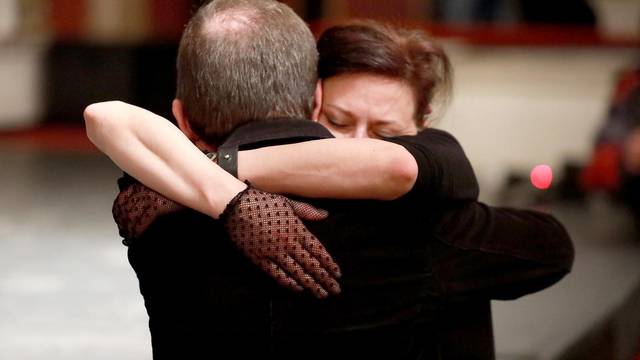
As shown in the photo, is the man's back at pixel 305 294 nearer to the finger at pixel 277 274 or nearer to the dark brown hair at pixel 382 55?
the finger at pixel 277 274

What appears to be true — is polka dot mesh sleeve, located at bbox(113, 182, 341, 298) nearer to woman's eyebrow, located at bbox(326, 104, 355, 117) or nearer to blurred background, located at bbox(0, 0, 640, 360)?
woman's eyebrow, located at bbox(326, 104, 355, 117)

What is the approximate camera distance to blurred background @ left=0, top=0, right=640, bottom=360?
3.46 m

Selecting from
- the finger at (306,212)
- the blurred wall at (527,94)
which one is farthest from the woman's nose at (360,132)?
the blurred wall at (527,94)

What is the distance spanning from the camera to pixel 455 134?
7.05m

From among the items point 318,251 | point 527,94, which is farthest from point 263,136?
point 527,94

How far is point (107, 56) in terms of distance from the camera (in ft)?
29.4

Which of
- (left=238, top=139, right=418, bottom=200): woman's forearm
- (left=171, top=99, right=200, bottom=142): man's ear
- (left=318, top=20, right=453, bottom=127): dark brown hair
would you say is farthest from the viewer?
(left=318, top=20, right=453, bottom=127): dark brown hair

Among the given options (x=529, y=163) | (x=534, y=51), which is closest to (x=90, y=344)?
(x=529, y=163)

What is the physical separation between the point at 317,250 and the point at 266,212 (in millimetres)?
81

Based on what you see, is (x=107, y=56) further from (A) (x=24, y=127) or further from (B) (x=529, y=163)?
(B) (x=529, y=163)

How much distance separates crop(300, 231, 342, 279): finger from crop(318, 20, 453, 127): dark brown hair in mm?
362

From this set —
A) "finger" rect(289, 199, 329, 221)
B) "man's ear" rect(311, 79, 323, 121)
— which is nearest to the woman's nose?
"man's ear" rect(311, 79, 323, 121)

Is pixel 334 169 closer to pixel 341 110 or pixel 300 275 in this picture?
pixel 300 275

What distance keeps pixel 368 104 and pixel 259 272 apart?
367mm
